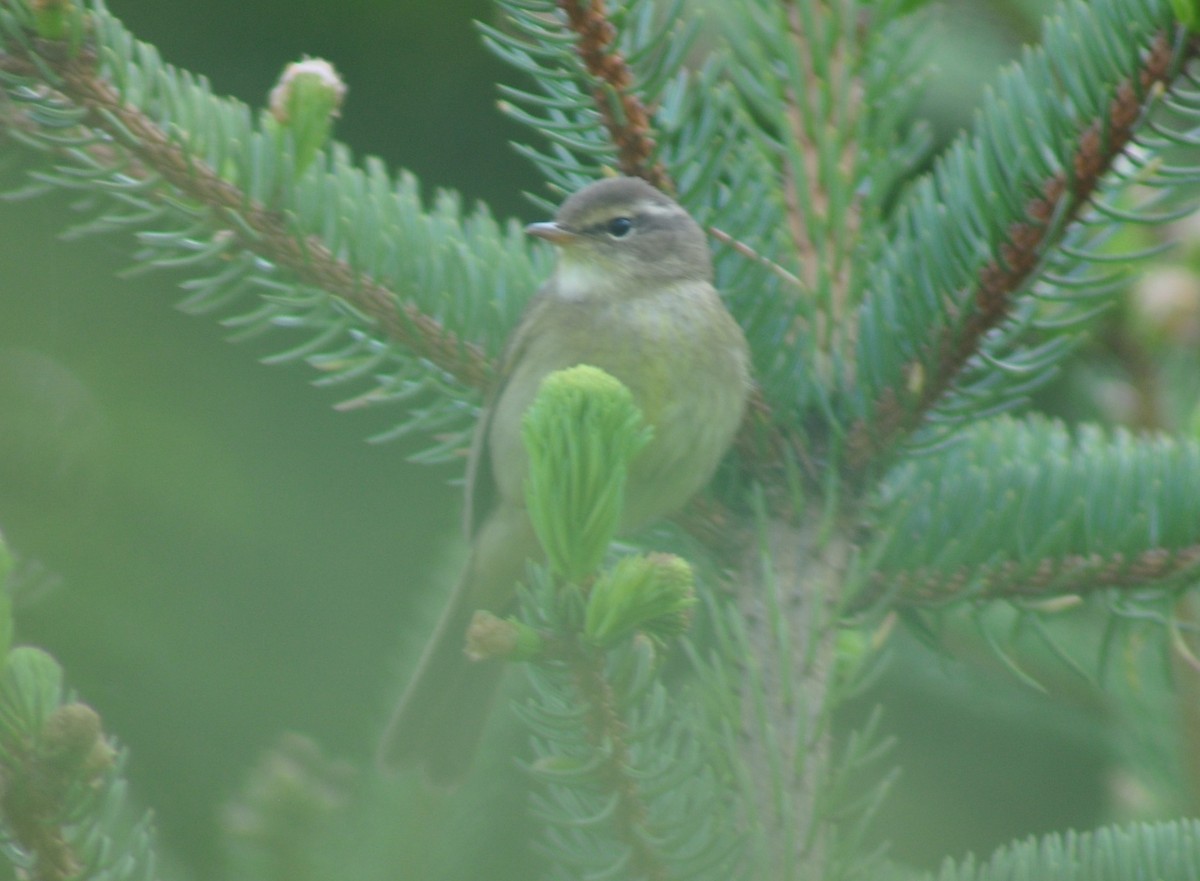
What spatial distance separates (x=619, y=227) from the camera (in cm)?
231

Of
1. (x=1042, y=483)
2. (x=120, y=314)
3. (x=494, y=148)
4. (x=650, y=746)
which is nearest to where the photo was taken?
(x=650, y=746)

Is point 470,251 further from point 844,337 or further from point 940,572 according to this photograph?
point 940,572

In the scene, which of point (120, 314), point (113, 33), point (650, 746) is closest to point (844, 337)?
point (650, 746)

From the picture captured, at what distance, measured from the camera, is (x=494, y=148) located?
122 inches

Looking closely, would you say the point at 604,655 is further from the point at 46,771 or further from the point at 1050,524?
the point at 1050,524

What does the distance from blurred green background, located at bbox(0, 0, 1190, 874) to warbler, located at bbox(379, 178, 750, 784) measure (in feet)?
0.39

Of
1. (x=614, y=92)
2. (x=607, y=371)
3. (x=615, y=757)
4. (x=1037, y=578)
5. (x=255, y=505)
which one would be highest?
(x=614, y=92)

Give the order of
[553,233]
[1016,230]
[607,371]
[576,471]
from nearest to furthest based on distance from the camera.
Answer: [576,471]
[1016,230]
[553,233]
[607,371]

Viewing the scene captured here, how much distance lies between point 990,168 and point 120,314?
1237 mm

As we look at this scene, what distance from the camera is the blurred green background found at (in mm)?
1330

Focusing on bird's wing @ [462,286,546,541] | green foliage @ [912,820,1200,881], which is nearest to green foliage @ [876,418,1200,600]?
green foliage @ [912,820,1200,881]

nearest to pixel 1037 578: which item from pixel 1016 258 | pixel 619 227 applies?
pixel 1016 258

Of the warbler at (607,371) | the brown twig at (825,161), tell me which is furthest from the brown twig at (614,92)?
the brown twig at (825,161)

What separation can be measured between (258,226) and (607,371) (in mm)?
857
